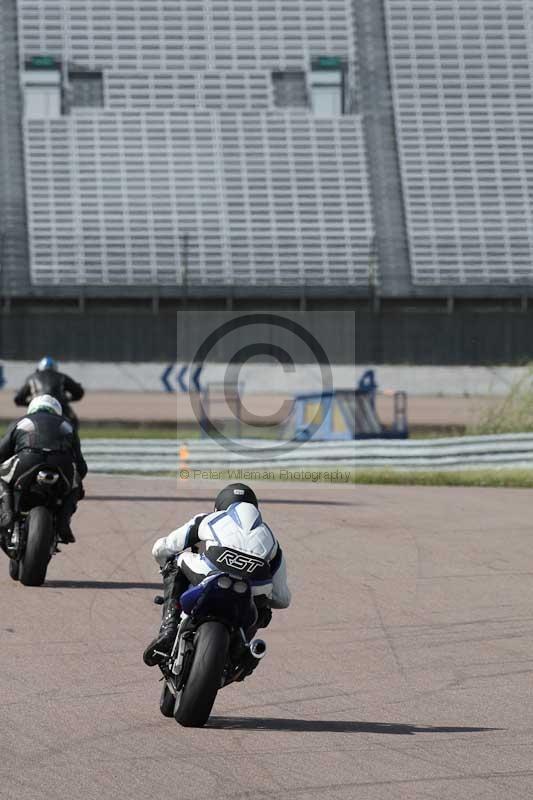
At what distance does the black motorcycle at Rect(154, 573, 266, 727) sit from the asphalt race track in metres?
0.18

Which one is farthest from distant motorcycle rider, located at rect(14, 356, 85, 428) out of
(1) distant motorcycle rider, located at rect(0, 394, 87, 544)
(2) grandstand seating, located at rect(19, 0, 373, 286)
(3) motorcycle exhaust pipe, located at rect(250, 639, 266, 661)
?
(2) grandstand seating, located at rect(19, 0, 373, 286)

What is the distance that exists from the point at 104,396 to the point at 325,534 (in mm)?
22111

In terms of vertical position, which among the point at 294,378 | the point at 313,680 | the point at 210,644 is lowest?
the point at 313,680

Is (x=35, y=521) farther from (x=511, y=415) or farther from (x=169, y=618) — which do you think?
(x=511, y=415)

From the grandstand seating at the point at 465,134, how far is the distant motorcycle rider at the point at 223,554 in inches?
1301

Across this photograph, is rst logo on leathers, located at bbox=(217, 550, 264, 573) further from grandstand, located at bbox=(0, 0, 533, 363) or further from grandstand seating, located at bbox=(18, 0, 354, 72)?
grandstand seating, located at bbox=(18, 0, 354, 72)

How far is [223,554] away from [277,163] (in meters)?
37.3

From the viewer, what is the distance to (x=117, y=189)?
42.1m

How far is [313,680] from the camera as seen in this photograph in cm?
739

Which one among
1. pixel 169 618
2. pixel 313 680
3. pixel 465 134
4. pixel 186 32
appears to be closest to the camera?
pixel 169 618

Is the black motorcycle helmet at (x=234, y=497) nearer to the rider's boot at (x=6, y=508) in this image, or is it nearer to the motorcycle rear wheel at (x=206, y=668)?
the motorcycle rear wheel at (x=206, y=668)

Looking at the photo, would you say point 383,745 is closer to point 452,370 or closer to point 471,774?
point 471,774

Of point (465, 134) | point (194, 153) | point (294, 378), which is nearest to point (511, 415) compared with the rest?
point (294, 378)

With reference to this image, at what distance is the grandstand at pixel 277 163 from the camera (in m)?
37.6
